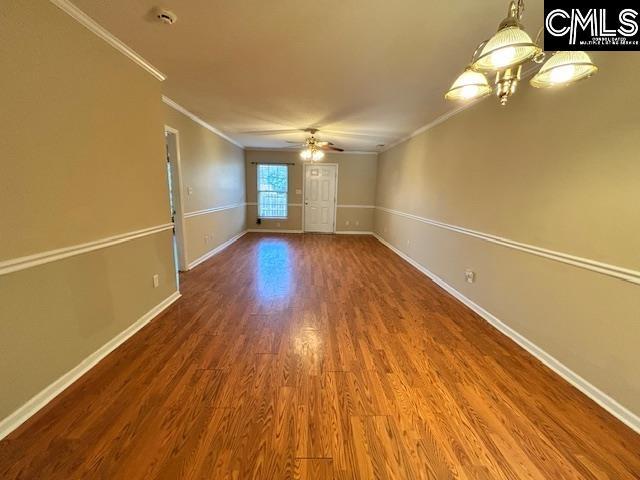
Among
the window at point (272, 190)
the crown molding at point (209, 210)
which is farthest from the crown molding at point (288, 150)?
the crown molding at point (209, 210)

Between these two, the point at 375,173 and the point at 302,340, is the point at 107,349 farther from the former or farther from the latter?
the point at 375,173

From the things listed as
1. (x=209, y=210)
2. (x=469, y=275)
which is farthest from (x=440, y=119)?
(x=209, y=210)

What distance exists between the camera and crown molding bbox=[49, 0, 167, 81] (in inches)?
63.1

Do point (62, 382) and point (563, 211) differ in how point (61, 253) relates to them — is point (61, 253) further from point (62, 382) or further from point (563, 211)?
point (563, 211)

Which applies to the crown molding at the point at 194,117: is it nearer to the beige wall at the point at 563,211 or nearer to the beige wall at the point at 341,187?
the beige wall at the point at 341,187

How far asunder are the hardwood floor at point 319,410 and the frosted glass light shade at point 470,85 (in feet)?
6.13

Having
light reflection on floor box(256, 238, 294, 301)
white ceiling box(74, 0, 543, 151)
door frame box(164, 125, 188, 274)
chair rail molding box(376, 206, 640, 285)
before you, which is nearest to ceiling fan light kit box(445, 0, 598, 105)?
white ceiling box(74, 0, 543, 151)

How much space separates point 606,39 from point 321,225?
22.1 feet

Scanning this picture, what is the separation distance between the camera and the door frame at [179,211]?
3.71m

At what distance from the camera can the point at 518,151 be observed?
234 cm

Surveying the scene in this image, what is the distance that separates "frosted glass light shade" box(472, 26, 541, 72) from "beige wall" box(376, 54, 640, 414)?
110 centimetres

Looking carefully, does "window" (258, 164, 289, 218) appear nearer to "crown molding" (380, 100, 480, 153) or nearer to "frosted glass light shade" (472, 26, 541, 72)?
"crown molding" (380, 100, 480, 153)

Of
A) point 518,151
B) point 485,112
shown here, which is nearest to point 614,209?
point 518,151

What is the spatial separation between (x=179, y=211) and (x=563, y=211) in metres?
4.47
